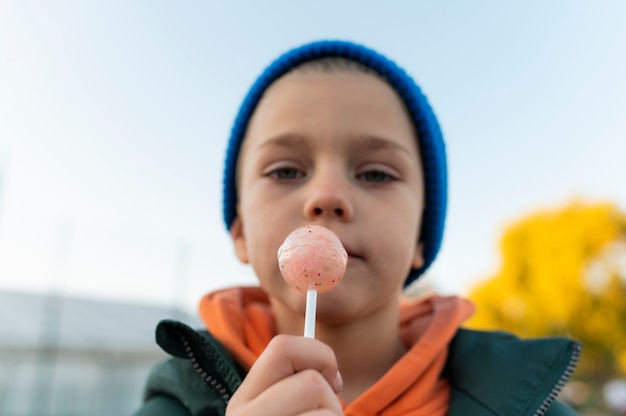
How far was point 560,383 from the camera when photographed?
155 centimetres

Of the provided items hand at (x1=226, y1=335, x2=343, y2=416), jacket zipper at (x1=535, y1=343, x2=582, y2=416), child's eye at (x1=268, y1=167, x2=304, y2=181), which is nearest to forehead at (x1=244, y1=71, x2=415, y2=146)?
child's eye at (x1=268, y1=167, x2=304, y2=181)

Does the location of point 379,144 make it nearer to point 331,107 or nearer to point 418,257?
point 331,107

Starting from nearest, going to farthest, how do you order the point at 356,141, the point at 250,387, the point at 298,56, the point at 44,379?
the point at 250,387 → the point at 356,141 → the point at 298,56 → the point at 44,379

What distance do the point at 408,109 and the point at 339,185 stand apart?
1.77 ft

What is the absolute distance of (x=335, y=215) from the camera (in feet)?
4.38

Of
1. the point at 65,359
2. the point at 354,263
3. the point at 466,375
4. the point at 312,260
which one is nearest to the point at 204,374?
the point at 354,263

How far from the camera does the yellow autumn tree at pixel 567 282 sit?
910 inches

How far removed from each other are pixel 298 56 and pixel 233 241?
2.25ft

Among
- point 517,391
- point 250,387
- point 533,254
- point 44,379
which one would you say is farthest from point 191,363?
point 533,254

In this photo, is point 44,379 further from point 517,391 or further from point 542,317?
point 542,317

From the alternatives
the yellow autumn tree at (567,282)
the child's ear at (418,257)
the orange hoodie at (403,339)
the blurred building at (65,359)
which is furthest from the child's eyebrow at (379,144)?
the yellow autumn tree at (567,282)

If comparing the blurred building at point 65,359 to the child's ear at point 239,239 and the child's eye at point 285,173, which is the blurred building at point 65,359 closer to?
the child's ear at point 239,239

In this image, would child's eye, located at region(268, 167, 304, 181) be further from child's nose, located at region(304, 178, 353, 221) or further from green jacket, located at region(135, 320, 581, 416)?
green jacket, located at region(135, 320, 581, 416)

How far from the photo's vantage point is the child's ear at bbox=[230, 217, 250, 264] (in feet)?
5.69
